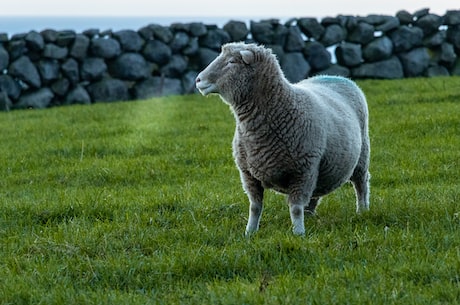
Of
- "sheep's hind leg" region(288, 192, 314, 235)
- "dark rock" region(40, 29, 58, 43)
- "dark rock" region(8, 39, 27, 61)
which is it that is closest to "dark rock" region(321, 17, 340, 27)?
"dark rock" region(40, 29, 58, 43)

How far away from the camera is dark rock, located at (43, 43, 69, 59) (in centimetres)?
1689

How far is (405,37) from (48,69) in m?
7.65

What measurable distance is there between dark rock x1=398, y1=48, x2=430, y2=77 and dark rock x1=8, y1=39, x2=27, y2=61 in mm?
8067

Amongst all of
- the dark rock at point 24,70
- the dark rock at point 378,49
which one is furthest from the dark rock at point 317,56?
the dark rock at point 24,70

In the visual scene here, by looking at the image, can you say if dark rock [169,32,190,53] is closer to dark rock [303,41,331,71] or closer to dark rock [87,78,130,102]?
dark rock [87,78,130,102]

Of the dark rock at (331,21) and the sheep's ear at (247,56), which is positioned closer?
the sheep's ear at (247,56)

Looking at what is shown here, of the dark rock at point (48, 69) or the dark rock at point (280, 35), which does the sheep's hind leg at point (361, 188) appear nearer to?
the dark rock at point (48, 69)

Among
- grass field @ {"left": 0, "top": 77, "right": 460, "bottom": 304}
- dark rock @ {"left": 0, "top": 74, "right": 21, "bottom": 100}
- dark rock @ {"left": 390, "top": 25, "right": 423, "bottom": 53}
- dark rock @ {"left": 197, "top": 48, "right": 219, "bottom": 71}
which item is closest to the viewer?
grass field @ {"left": 0, "top": 77, "right": 460, "bottom": 304}

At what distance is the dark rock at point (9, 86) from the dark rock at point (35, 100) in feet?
0.60

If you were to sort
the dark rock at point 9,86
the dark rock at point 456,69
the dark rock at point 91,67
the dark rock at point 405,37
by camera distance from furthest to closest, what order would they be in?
the dark rock at point 456,69 → the dark rock at point 405,37 → the dark rock at point 91,67 → the dark rock at point 9,86

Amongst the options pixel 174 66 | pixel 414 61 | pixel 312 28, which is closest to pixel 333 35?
pixel 312 28

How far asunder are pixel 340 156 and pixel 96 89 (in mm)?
12107

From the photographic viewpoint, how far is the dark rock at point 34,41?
16781 mm

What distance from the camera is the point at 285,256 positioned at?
16.7 ft
